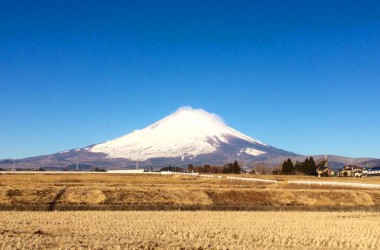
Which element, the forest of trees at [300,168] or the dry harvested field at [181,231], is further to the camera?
the forest of trees at [300,168]

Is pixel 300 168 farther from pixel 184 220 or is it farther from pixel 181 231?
pixel 181 231

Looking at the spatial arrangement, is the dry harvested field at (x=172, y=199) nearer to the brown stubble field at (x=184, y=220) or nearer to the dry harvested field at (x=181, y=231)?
the brown stubble field at (x=184, y=220)

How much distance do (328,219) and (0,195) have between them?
941 inches

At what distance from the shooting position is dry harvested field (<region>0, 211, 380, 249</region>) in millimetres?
19938

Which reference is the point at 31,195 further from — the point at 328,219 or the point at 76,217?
Answer: the point at 328,219

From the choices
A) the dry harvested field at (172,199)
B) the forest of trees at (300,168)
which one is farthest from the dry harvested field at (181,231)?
the forest of trees at (300,168)

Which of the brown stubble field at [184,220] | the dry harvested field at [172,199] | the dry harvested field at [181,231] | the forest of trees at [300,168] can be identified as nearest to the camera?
the dry harvested field at [181,231]

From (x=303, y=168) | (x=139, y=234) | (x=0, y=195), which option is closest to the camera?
(x=139, y=234)

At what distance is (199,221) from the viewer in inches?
1144

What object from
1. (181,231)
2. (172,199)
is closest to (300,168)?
(172,199)

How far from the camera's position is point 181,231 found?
953 inches

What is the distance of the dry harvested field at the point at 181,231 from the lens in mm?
19938

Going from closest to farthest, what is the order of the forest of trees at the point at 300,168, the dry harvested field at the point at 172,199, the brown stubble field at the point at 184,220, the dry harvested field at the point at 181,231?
the dry harvested field at the point at 181,231, the brown stubble field at the point at 184,220, the dry harvested field at the point at 172,199, the forest of trees at the point at 300,168

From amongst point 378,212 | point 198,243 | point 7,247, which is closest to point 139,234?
point 198,243
